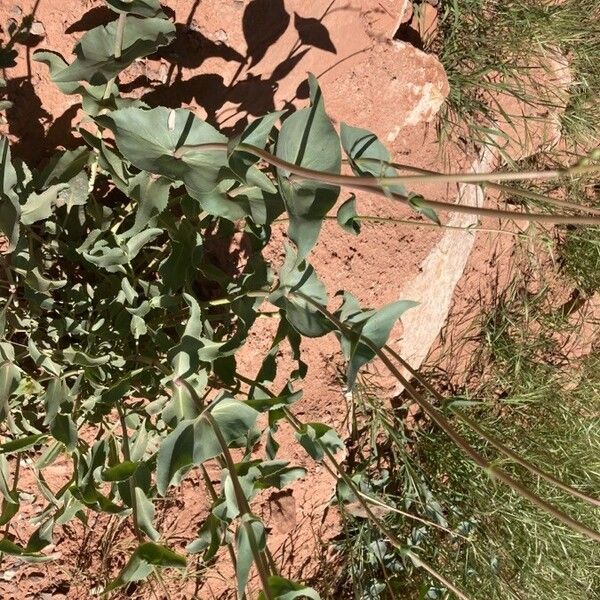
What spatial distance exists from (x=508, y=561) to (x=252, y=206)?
165 centimetres

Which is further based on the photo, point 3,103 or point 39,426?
point 39,426

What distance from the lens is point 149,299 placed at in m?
1.56

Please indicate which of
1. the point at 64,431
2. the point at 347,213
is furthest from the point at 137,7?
the point at 64,431

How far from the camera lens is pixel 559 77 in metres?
2.50

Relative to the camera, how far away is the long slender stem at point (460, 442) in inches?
38.8

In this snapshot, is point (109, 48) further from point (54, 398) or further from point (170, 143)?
point (54, 398)

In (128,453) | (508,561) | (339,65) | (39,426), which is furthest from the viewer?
(508,561)

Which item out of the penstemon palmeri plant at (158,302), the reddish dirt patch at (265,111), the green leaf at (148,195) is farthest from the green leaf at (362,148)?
the reddish dirt patch at (265,111)

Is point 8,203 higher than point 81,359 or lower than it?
higher

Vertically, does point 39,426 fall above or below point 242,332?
below

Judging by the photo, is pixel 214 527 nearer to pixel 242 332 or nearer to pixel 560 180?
pixel 242 332

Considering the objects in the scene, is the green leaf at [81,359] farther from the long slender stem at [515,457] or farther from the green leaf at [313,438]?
the long slender stem at [515,457]

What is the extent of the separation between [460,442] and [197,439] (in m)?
0.39

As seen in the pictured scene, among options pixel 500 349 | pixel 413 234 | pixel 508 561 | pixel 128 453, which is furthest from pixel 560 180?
pixel 128 453
